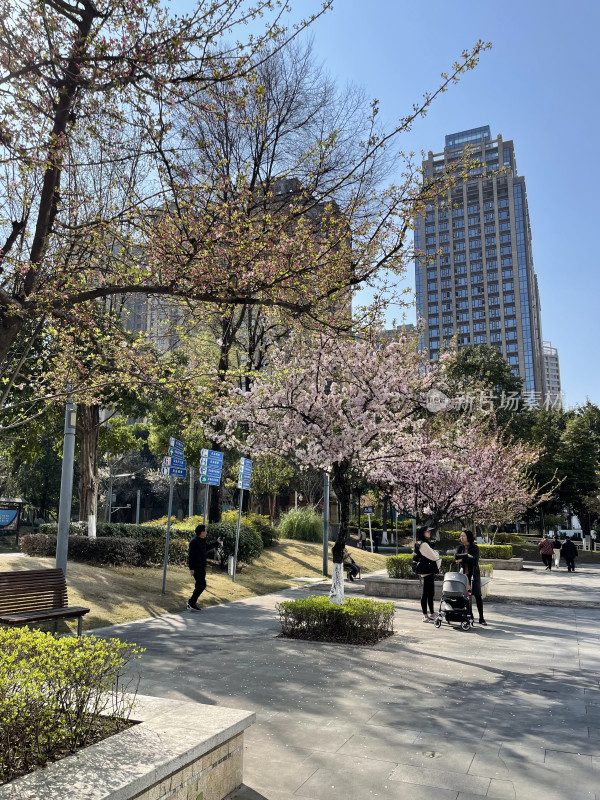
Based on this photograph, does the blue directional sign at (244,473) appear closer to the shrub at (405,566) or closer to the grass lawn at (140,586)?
the grass lawn at (140,586)

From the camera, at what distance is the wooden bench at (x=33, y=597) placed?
27.2ft

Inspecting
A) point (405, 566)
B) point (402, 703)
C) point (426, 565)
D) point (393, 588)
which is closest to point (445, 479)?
point (405, 566)

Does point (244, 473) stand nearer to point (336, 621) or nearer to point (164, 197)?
point (336, 621)

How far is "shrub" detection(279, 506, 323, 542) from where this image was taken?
100 feet

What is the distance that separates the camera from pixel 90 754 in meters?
3.61

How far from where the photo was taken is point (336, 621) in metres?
9.91

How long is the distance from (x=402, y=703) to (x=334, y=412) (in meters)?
6.41

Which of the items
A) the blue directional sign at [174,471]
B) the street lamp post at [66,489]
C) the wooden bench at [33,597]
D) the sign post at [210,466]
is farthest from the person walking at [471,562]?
the street lamp post at [66,489]

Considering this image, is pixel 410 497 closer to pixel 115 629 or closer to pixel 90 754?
pixel 115 629

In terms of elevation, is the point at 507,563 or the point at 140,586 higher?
the point at 140,586

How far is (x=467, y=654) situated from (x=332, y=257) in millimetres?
6030

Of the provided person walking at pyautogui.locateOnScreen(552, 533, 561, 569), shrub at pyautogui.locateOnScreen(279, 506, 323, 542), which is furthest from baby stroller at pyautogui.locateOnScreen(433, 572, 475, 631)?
person walking at pyautogui.locateOnScreen(552, 533, 561, 569)

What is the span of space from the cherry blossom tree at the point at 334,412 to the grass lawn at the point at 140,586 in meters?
3.98

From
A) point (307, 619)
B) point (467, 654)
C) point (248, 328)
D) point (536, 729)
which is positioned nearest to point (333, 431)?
point (307, 619)
